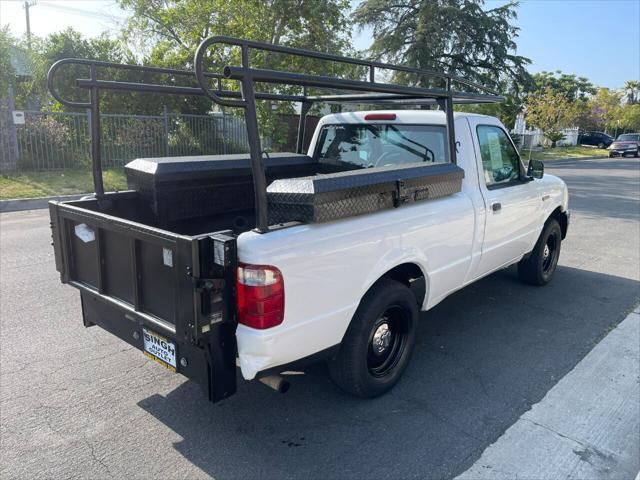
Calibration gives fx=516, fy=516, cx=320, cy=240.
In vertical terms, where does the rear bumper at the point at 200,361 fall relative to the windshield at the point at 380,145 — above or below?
below

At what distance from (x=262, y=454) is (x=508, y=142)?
361cm

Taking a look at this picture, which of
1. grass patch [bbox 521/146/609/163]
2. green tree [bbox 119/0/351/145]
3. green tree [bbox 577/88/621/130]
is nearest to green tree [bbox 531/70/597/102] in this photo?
green tree [bbox 577/88/621/130]

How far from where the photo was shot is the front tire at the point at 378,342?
124 inches

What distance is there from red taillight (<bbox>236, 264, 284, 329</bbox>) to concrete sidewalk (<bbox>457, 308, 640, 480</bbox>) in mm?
1305

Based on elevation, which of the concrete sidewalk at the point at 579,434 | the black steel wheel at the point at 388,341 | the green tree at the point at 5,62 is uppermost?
the green tree at the point at 5,62

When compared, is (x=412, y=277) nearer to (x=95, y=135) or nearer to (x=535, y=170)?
(x=535, y=170)

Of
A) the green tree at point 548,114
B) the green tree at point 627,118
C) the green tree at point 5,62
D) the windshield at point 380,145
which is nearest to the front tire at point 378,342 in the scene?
the windshield at point 380,145

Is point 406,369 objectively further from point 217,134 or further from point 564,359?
point 217,134

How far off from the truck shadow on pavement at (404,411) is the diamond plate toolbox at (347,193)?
127 cm

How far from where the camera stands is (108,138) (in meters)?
15.2

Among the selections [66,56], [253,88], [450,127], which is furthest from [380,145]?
[66,56]

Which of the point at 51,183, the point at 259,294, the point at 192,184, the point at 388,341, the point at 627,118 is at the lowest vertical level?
the point at 388,341

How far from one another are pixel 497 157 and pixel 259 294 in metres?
3.02

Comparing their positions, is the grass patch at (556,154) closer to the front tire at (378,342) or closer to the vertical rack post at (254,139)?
the front tire at (378,342)
